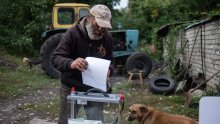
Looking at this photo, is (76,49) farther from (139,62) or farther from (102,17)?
(139,62)

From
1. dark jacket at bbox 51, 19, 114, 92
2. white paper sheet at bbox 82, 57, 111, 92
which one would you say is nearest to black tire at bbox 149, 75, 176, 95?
dark jacket at bbox 51, 19, 114, 92

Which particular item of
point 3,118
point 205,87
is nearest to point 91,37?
point 3,118

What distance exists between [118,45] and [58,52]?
1063cm

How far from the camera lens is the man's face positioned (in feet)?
11.5

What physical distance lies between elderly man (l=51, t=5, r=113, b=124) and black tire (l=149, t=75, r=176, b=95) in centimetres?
619

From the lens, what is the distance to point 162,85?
10461mm

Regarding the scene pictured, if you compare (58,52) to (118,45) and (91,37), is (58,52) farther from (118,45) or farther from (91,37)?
(118,45)

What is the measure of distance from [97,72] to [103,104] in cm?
33

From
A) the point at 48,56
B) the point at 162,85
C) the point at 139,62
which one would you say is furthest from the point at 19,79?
the point at 162,85

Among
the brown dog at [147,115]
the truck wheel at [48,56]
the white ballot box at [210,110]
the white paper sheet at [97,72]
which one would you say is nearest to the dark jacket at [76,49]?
the white paper sheet at [97,72]

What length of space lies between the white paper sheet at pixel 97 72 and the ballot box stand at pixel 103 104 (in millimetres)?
171

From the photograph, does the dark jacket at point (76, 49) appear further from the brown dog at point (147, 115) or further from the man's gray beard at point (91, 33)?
the brown dog at point (147, 115)

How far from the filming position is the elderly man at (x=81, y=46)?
11.4 feet

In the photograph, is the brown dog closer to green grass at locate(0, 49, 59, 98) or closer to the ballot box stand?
the ballot box stand
